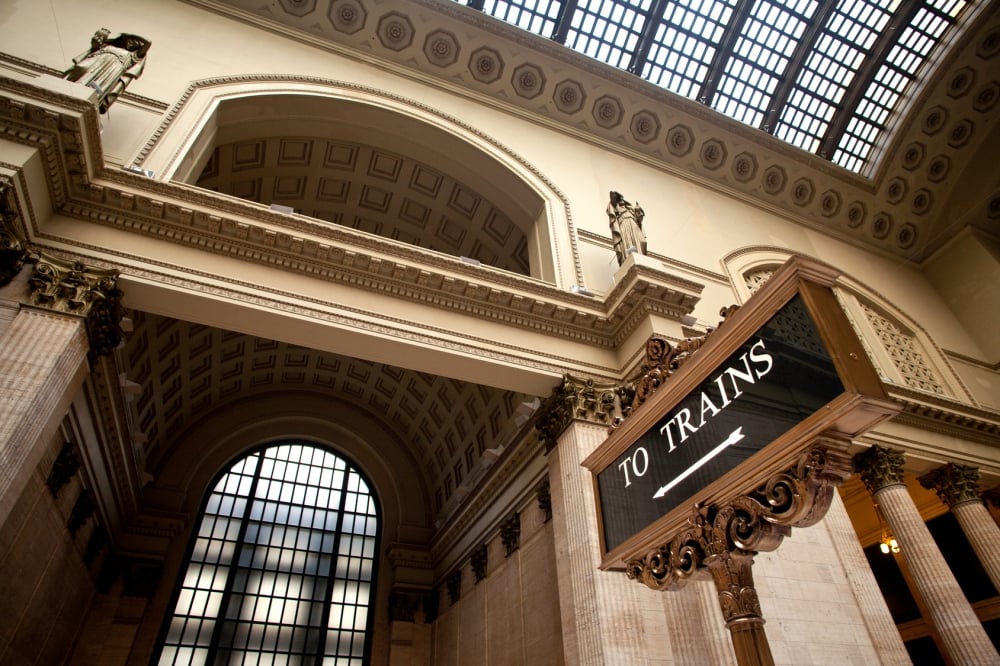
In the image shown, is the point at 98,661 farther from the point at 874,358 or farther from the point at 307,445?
the point at 874,358

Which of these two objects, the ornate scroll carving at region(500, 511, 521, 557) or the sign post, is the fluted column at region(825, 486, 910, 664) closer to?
the ornate scroll carving at region(500, 511, 521, 557)

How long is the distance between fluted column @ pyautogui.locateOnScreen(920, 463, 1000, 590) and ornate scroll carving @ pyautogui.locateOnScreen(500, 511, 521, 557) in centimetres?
796

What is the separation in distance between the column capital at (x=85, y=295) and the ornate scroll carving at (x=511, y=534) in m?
6.68

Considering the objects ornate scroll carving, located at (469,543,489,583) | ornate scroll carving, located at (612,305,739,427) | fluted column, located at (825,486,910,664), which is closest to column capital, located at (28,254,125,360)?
ornate scroll carving, located at (612,305,739,427)

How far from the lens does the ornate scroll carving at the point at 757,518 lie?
2039 millimetres

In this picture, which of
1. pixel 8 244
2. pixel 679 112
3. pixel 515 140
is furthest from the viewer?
pixel 679 112

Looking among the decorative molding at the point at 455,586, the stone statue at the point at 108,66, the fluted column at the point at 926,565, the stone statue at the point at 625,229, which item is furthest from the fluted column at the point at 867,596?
the stone statue at the point at 108,66

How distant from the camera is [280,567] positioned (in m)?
13.3

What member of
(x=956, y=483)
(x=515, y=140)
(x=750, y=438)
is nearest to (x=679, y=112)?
(x=515, y=140)

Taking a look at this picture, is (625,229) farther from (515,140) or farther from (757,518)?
(757,518)

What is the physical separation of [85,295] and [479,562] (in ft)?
26.6

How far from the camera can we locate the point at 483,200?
38.9ft

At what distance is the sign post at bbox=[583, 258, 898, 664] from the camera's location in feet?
6.70

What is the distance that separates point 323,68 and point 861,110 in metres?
13.4
